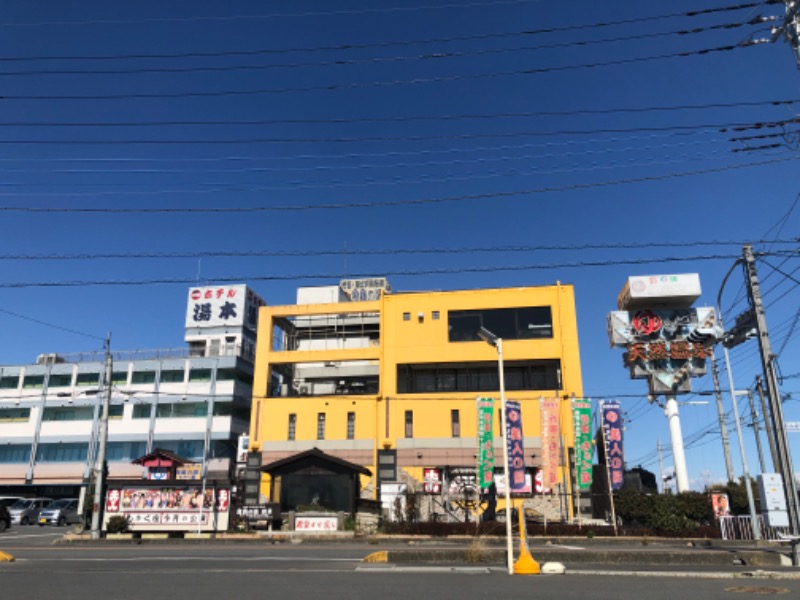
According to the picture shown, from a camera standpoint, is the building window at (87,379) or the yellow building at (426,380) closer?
the yellow building at (426,380)

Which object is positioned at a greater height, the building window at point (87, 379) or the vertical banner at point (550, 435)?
the building window at point (87, 379)

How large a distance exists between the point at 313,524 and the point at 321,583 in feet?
55.1

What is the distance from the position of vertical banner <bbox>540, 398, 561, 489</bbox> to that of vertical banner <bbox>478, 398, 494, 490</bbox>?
3.22 meters

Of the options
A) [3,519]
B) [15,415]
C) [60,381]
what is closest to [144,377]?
[60,381]

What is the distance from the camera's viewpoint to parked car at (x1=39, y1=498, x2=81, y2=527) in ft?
124

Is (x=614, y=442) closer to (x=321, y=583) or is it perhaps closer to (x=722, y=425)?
(x=722, y=425)

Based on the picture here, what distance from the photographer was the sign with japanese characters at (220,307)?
55.1 m

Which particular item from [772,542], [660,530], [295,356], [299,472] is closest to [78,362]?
[295,356]

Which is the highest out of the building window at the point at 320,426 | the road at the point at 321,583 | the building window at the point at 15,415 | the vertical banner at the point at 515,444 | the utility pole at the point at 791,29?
the utility pole at the point at 791,29

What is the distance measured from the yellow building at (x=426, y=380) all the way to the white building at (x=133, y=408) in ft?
35.3

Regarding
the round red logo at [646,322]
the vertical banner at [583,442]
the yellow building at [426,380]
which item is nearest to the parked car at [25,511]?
the yellow building at [426,380]

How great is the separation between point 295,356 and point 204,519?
17666 millimetres

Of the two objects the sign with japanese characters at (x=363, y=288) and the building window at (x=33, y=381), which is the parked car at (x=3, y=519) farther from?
the sign with japanese characters at (x=363, y=288)

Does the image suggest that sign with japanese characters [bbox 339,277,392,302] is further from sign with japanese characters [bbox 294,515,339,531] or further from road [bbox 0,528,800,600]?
road [bbox 0,528,800,600]
